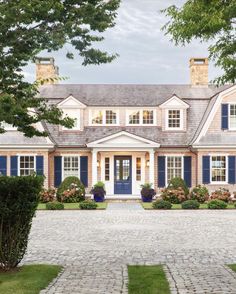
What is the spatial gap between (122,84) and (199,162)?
919 centimetres

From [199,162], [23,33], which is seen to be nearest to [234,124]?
[199,162]

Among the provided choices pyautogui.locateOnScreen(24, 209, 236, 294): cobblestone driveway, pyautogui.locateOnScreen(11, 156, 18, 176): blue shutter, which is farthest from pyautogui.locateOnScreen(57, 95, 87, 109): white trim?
pyautogui.locateOnScreen(24, 209, 236, 294): cobblestone driveway

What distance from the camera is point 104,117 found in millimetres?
36031

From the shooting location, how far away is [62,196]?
31.3m

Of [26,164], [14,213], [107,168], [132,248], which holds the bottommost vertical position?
[132,248]

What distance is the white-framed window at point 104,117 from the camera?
3600 centimetres

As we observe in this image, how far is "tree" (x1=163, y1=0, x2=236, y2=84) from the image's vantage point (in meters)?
8.45

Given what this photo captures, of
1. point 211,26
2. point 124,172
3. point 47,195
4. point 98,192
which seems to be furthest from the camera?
point 124,172

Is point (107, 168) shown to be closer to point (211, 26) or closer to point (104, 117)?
Result: point (104, 117)

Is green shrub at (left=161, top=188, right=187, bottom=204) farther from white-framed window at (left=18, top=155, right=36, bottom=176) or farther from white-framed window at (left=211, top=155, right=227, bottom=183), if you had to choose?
white-framed window at (left=18, top=155, right=36, bottom=176)

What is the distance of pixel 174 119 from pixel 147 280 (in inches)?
1062

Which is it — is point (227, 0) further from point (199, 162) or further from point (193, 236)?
point (199, 162)

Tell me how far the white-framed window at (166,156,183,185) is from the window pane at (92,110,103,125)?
214 inches

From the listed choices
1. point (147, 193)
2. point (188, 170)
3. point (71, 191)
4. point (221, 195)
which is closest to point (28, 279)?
point (71, 191)
